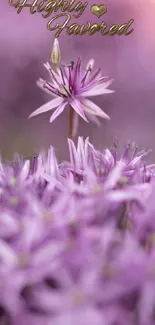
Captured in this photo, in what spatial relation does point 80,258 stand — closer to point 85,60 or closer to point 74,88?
point 74,88

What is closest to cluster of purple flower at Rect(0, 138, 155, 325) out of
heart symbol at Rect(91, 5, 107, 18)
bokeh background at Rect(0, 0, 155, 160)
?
heart symbol at Rect(91, 5, 107, 18)

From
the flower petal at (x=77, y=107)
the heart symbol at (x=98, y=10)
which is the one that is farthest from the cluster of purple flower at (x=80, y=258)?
the heart symbol at (x=98, y=10)

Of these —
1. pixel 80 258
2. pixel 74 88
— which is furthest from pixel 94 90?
pixel 80 258

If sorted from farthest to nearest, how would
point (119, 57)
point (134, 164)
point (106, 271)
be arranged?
point (119, 57) < point (134, 164) < point (106, 271)

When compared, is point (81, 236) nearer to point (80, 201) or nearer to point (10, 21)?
point (80, 201)

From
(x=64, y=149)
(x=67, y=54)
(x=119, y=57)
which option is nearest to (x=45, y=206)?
(x=64, y=149)

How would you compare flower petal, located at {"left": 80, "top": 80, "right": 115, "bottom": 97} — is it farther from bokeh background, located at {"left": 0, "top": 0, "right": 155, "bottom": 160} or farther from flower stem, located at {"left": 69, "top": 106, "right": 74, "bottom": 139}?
bokeh background, located at {"left": 0, "top": 0, "right": 155, "bottom": 160}

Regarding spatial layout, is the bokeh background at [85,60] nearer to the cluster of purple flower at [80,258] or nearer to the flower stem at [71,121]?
the flower stem at [71,121]
